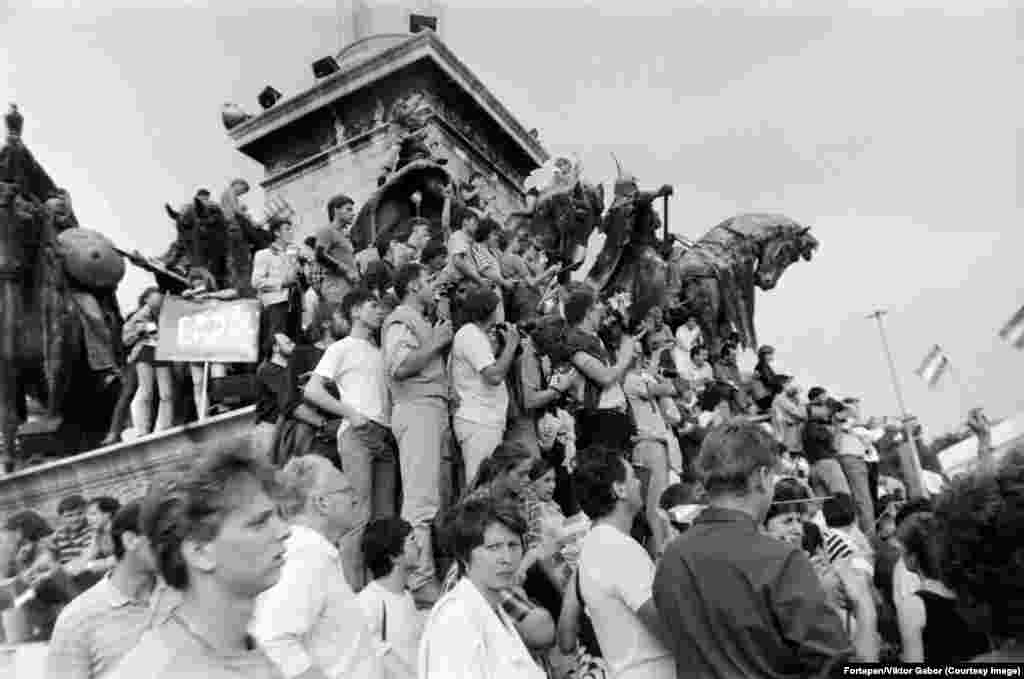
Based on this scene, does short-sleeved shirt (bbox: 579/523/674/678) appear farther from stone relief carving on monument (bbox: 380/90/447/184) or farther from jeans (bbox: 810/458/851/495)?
stone relief carving on monument (bbox: 380/90/447/184)

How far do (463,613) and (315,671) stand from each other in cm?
109

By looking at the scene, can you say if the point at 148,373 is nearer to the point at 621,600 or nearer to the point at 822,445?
the point at 822,445

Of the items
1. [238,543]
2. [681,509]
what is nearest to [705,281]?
[681,509]

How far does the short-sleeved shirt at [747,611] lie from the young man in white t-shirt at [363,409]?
2889 mm

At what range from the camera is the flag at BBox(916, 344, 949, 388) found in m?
16.2

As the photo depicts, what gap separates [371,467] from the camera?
5.80m

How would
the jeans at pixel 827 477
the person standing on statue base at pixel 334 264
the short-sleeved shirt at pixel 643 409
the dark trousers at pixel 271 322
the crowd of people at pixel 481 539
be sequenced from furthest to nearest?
1. the dark trousers at pixel 271 322
2. the jeans at pixel 827 477
3. the person standing on statue base at pixel 334 264
4. the short-sleeved shirt at pixel 643 409
5. the crowd of people at pixel 481 539

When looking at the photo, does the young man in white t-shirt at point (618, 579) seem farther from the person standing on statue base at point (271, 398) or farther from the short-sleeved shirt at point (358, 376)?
the person standing on statue base at point (271, 398)

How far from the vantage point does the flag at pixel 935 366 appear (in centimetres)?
1619

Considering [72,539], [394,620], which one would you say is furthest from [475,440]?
[72,539]

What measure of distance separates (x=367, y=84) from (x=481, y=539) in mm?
11625

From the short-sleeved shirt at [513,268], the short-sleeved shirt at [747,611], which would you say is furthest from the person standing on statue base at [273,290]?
the short-sleeved shirt at [747,611]

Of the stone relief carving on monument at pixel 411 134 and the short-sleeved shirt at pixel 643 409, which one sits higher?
the stone relief carving on monument at pixel 411 134

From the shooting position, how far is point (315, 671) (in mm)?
2213
